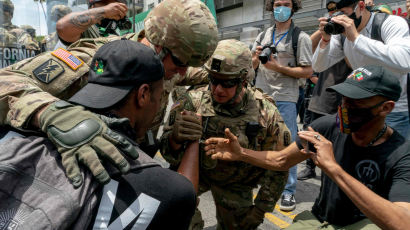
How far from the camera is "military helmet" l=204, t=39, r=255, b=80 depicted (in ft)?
7.84

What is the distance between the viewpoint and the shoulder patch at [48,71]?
60.7 inches

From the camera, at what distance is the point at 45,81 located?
5.06 ft

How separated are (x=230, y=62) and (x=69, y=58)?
1.18 meters

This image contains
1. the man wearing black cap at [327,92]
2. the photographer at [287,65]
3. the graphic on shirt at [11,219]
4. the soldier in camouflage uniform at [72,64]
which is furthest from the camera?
the photographer at [287,65]

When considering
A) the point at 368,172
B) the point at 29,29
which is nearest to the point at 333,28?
the point at 368,172

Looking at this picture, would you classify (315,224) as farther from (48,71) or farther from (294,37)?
(294,37)

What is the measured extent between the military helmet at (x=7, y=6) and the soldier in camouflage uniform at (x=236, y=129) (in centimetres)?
308

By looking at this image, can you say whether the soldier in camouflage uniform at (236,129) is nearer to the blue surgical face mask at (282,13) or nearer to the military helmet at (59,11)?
the blue surgical face mask at (282,13)

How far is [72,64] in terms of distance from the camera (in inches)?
64.0

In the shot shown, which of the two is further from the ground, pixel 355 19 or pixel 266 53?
pixel 355 19

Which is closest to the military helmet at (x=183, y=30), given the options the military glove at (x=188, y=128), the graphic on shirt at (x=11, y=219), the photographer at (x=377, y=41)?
the military glove at (x=188, y=128)

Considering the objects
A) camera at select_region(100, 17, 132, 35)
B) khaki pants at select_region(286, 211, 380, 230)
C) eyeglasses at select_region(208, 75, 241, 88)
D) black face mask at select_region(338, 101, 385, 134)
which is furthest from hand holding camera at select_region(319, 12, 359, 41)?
camera at select_region(100, 17, 132, 35)

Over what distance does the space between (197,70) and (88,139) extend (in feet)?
6.07

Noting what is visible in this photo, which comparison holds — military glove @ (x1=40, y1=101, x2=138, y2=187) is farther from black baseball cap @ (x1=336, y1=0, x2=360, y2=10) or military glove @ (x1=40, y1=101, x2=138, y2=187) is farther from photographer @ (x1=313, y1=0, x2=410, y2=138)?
black baseball cap @ (x1=336, y1=0, x2=360, y2=10)
